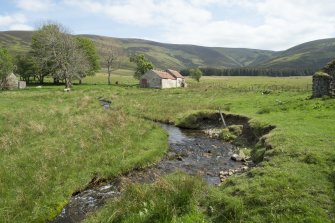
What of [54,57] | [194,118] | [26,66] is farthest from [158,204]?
[26,66]

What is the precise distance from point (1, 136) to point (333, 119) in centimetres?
2632

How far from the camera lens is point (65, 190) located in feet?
53.3

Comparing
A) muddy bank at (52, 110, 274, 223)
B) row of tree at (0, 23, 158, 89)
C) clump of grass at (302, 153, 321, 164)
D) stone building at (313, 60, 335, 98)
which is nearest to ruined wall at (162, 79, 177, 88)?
row of tree at (0, 23, 158, 89)

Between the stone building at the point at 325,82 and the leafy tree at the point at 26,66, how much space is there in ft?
237

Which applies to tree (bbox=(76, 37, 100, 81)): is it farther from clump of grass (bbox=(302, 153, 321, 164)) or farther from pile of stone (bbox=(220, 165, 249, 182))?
clump of grass (bbox=(302, 153, 321, 164))

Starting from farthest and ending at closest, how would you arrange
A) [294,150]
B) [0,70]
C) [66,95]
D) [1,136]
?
[0,70] < [66,95] < [1,136] < [294,150]

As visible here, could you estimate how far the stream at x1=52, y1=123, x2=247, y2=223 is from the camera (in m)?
15.5

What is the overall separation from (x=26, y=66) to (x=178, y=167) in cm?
8117

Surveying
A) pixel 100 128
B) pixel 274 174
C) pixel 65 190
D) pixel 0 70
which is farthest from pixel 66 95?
pixel 274 174

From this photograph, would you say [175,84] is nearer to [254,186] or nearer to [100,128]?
[100,128]

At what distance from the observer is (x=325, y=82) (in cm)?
3750

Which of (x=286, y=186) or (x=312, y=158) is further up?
(x=312, y=158)

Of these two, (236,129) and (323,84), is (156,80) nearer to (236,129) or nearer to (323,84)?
(323,84)

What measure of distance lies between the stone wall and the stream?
15728 millimetres
